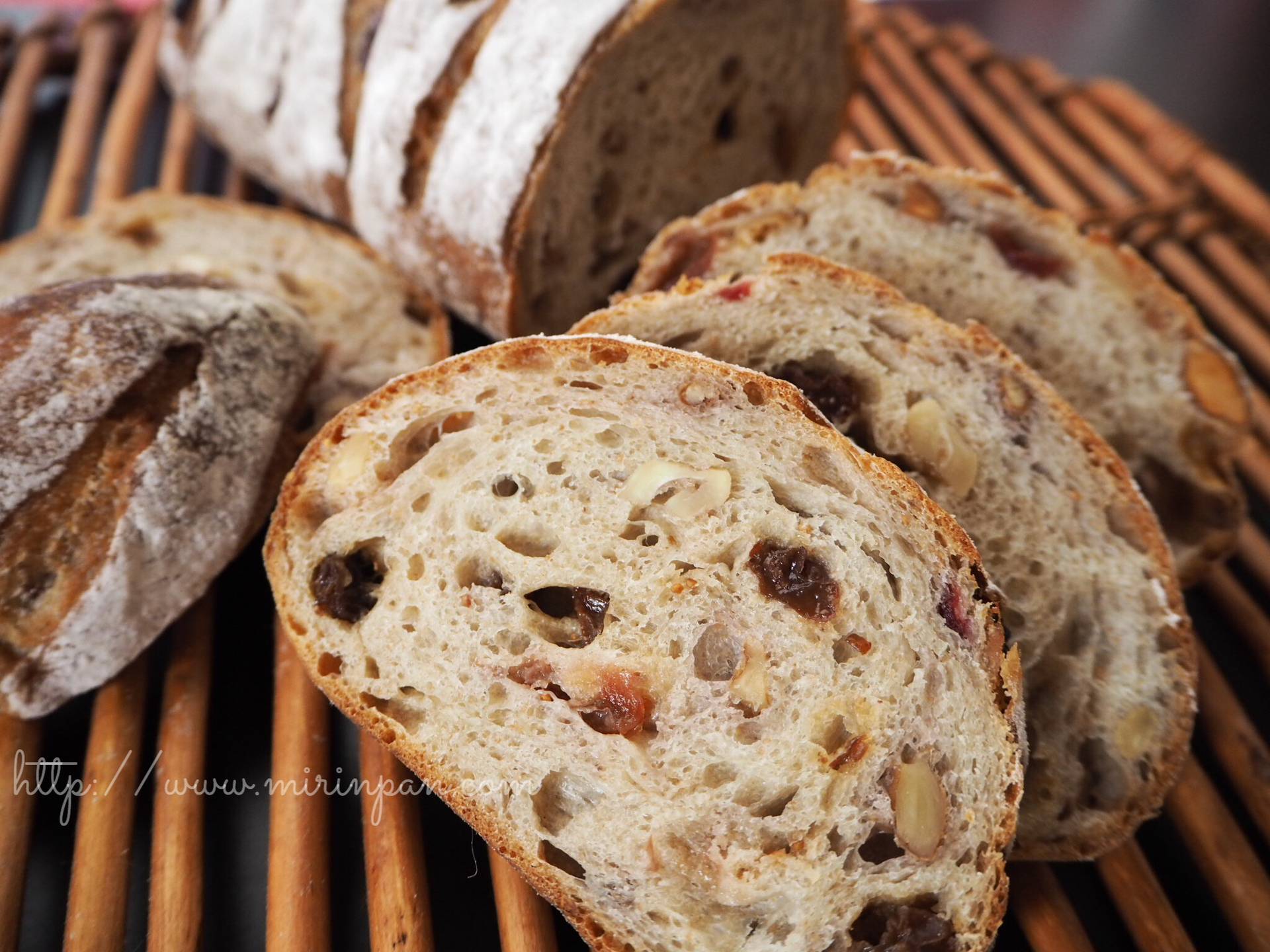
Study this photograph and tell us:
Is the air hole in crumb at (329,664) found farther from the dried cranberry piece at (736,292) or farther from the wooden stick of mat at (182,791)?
the dried cranberry piece at (736,292)

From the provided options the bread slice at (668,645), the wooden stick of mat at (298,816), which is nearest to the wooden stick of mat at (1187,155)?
the bread slice at (668,645)

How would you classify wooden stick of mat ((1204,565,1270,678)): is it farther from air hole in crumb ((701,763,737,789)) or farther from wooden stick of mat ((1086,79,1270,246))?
air hole in crumb ((701,763,737,789))

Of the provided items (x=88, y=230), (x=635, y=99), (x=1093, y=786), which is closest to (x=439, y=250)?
(x=635, y=99)

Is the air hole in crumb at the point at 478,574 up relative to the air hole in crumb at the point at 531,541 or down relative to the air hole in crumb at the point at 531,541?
down

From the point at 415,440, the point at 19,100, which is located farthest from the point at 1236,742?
the point at 19,100

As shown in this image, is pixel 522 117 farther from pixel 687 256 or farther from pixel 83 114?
pixel 83 114

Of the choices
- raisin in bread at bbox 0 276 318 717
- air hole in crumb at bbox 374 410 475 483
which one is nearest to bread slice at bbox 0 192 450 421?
raisin in bread at bbox 0 276 318 717
